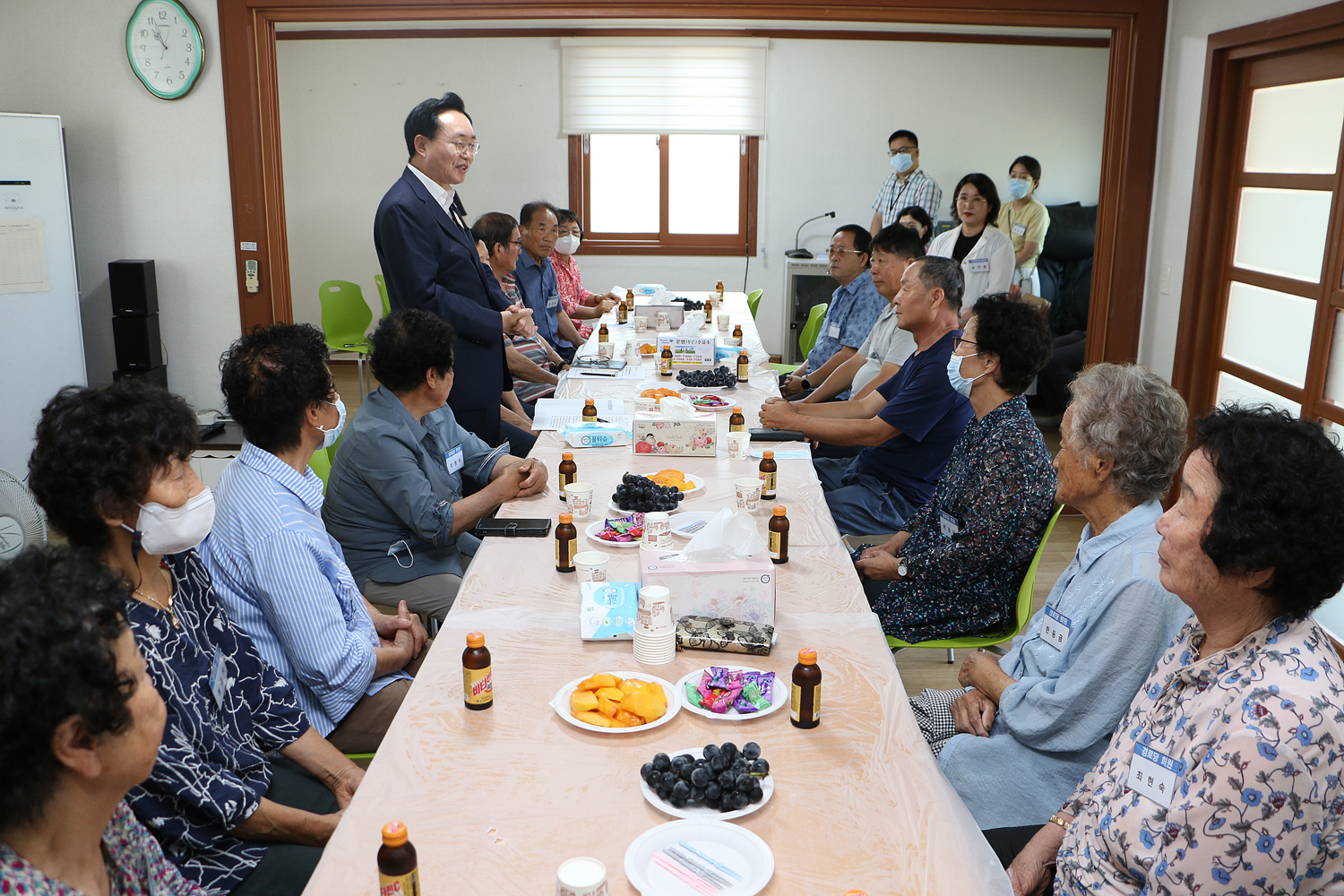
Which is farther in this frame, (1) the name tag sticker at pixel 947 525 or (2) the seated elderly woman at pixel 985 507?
(1) the name tag sticker at pixel 947 525

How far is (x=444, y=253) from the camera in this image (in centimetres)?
380

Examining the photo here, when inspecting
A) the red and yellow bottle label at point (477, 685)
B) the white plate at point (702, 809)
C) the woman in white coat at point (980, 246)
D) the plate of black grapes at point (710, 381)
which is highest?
the woman in white coat at point (980, 246)

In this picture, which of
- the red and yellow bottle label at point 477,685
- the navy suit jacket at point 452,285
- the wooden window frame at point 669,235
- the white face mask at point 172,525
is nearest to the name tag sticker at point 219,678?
the white face mask at point 172,525

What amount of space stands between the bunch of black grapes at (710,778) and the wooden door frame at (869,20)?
161 inches

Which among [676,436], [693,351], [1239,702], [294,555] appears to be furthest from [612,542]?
[693,351]

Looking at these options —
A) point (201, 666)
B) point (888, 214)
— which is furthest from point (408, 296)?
point (888, 214)

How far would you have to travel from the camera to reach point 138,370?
5.21 m

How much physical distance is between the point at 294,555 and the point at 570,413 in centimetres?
184

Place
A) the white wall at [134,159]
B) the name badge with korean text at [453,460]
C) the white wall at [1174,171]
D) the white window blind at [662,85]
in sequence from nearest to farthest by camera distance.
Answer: the name badge with korean text at [453,460] < the white wall at [1174,171] < the white wall at [134,159] < the white window blind at [662,85]

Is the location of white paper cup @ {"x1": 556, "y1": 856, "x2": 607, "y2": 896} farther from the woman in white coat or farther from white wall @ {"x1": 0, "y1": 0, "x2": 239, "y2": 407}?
the woman in white coat

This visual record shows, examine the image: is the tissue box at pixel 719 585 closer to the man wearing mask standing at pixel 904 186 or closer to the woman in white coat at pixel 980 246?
the woman in white coat at pixel 980 246

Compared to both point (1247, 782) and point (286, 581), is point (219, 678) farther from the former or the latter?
point (1247, 782)

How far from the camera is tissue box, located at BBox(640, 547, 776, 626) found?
1983 mm

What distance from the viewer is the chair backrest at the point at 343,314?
276 inches
